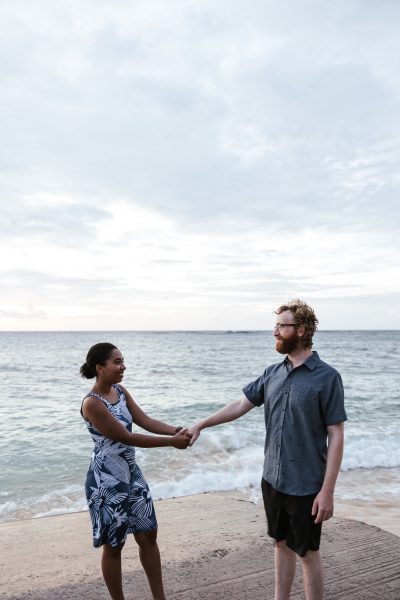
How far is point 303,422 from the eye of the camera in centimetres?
283

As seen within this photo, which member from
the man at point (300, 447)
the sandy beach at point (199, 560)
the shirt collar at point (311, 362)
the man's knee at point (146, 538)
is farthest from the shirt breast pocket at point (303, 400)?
the sandy beach at point (199, 560)

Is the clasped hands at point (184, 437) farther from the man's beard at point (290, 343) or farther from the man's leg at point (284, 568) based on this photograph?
the man's beard at point (290, 343)

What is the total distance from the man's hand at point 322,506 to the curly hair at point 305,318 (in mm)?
846

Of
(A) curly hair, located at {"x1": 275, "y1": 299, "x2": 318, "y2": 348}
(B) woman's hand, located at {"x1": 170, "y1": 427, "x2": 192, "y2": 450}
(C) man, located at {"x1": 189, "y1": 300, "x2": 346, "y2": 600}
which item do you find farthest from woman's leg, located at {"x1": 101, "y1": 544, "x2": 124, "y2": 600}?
(A) curly hair, located at {"x1": 275, "y1": 299, "x2": 318, "y2": 348}

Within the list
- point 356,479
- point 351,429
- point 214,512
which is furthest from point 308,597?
point 351,429

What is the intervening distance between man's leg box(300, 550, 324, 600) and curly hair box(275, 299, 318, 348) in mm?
1208

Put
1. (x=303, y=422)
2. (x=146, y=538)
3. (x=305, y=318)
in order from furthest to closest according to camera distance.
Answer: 1. (x=146, y=538)
2. (x=305, y=318)
3. (x=303, y=422)

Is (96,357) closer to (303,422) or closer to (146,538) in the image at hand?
(146,538)

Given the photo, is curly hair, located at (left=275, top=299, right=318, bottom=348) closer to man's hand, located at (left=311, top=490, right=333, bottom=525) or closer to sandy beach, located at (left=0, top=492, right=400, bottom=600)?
man's hand, located at (left=311, top=490, right=333, bottom=525)

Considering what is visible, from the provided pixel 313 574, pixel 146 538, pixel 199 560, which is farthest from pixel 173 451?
pixel 313 574

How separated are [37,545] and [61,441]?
22.9ft

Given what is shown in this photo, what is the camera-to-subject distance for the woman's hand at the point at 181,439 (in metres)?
3.48

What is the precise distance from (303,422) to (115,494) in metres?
1.24

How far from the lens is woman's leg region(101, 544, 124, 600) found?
3027mm
